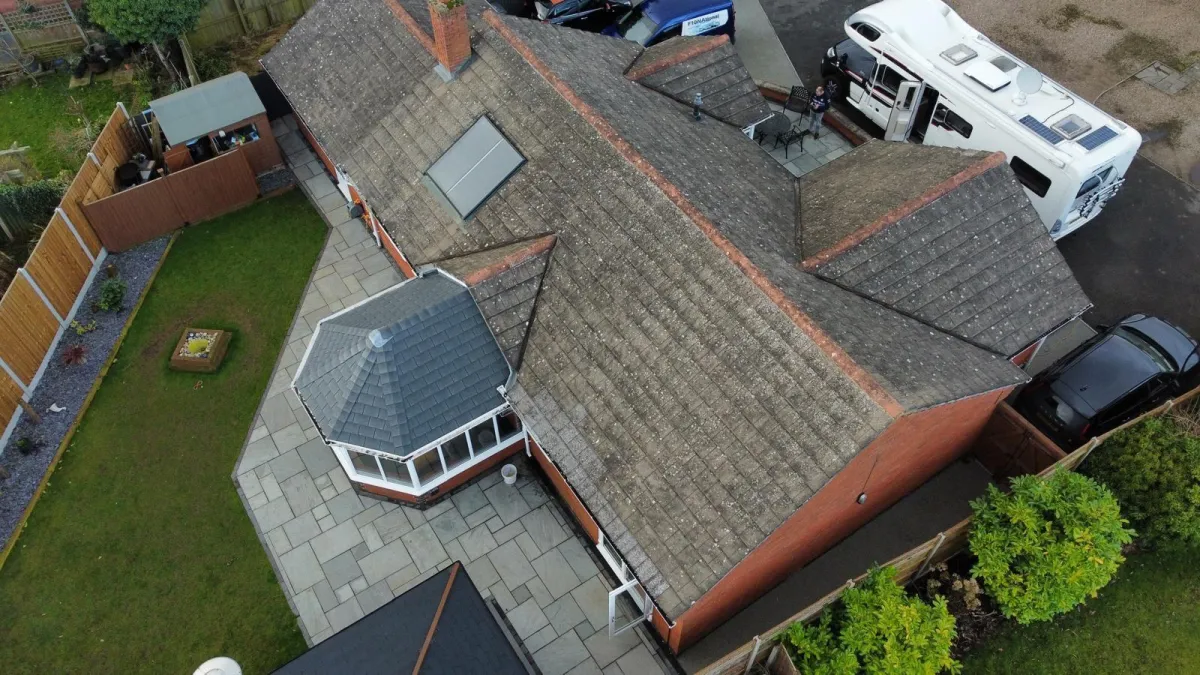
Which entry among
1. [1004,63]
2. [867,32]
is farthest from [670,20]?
[1004,63]

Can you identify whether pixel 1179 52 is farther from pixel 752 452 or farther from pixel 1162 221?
pixel 752 452

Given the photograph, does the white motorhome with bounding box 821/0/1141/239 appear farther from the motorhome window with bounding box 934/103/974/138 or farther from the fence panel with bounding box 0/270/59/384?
the fence panel with bounding box 0/270/59/384

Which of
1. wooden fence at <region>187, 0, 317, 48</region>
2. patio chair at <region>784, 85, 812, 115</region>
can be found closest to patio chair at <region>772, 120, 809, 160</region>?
patio chair at <region>784, 85, 812, 115</region>

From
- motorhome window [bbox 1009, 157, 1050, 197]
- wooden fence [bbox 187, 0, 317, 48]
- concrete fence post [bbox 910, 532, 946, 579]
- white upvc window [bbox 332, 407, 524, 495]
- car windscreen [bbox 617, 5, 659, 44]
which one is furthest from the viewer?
wooden fence [bbox 187, 0, 317, 48]

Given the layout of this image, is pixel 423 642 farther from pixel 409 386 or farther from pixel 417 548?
pixel 409 386

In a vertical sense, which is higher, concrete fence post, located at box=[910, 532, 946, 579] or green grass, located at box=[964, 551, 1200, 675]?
concrete fence post, located at box=[910, 532, 946, 579]

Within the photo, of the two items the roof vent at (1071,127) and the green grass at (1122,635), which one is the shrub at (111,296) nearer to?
the green grass at (1122,635)

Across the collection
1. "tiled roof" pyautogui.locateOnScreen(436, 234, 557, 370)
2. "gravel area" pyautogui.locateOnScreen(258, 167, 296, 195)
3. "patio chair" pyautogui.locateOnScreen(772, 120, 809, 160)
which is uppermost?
"tiled roof" pyautogui.locateOnScreen(436, 234, 557, 370)
